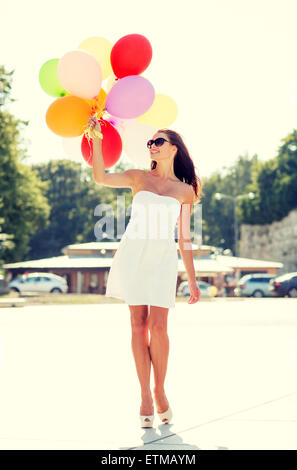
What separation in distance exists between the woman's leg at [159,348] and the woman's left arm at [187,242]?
38 centimetres

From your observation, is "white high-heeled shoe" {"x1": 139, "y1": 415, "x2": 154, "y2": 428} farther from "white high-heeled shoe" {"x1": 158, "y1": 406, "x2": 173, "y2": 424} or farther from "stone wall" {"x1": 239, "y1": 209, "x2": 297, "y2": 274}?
"stone wall" {"x1": 239, "y1": 209, "x2": 297, "y2": 274}

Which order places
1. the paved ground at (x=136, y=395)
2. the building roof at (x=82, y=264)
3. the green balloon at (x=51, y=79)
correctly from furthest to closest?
the building roof at (x=82, y=264), the green balloon at (x=51, y=79), the paved ground at (x=136, y=395)

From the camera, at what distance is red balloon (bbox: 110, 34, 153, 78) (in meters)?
6.29

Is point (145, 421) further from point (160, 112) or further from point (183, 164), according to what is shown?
point (160, 112)

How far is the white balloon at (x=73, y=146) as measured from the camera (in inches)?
254

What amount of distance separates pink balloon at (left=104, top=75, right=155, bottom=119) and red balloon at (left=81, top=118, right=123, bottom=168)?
0.21 meters

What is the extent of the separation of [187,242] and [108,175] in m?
0.79

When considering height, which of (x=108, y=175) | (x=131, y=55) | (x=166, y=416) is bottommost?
(x=166, y=416)

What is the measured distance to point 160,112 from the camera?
6605 millimetres

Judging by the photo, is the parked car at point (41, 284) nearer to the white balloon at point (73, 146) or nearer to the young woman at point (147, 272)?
the white balloon at point (73, 146)

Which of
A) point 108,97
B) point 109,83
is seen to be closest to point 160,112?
point 109,83

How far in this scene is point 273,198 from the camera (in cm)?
8181

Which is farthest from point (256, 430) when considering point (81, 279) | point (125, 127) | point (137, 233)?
point (81, 279)

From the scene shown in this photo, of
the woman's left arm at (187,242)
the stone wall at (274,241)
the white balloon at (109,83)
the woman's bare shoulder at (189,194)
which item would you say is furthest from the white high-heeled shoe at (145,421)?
the stone wall at (274,241)
